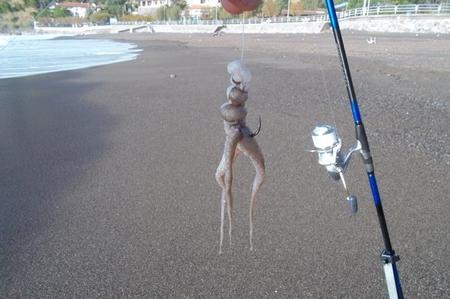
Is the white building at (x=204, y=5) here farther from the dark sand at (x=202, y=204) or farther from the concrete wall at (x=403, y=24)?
the concrete wall at (x=403, y=24)

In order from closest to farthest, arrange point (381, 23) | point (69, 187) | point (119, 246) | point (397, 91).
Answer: point (119, 246) → point (69, 187) → point (397, 91) → point (381, 23)

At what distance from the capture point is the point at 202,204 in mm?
6141

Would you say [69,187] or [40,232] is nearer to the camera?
[40,232]

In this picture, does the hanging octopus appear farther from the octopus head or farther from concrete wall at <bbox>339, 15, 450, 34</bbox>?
concrete wall at <bbox>339, 15, 450, 34</bbox>

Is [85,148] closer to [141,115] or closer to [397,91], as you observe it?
[141,115]

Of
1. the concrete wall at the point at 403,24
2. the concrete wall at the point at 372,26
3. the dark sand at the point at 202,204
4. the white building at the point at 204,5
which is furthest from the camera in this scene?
the concrete wall at the point at 372,26

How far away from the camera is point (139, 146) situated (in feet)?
29.3

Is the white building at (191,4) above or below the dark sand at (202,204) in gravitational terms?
above

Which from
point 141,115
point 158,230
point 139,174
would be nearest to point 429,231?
point 158,230

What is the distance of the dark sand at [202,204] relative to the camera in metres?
4.46

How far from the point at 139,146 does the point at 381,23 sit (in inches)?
1800

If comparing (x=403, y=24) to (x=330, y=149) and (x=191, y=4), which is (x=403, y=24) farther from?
(x=330, y=149)

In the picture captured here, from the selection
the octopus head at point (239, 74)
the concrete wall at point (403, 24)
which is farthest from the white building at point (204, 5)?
the concrete wall at point (403, 24)

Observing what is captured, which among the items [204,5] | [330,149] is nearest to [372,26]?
[204,5]
